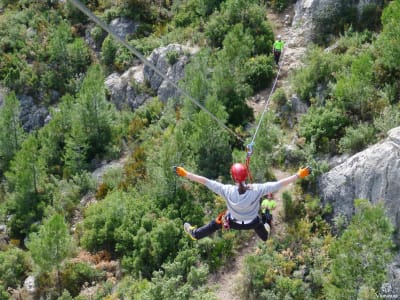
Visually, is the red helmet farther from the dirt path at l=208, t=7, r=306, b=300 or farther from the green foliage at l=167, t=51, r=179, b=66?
the green foliage at l=167, t=51, r=179, b=66

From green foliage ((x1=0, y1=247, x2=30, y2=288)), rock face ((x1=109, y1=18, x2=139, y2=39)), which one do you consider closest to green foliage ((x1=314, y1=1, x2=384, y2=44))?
rock face ((x1=109, y1=18, x2=139, y2=39))

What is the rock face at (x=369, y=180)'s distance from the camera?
14.4 m

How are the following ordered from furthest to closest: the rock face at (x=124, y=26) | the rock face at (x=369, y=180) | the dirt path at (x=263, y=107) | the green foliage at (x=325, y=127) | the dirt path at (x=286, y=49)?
the rock face at (x=124, y=26)
the dirt path at (x=286, y=49)
the green foliage at (x=325, y=127)
the dirt path at (x=263, y=107)
the rock face at (x=369, y=180)

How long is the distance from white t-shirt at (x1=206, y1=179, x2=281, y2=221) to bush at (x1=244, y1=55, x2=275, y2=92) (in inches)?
593

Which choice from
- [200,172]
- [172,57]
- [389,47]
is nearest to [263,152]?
[200,172]

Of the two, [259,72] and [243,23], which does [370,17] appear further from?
[243,23]

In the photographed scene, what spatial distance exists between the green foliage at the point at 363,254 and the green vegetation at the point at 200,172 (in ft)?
0.10

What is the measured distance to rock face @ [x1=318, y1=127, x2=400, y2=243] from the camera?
47.1ft

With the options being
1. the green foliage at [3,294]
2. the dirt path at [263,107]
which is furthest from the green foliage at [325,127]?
the green foliage at [3,294]

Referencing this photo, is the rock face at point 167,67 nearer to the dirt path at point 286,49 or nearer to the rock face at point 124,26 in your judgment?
the dirt path at point 286,49

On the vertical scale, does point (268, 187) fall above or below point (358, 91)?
above

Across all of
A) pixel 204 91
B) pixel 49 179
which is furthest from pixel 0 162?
pixel 204 91

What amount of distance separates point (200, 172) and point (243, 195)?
9972mm

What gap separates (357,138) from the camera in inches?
639
